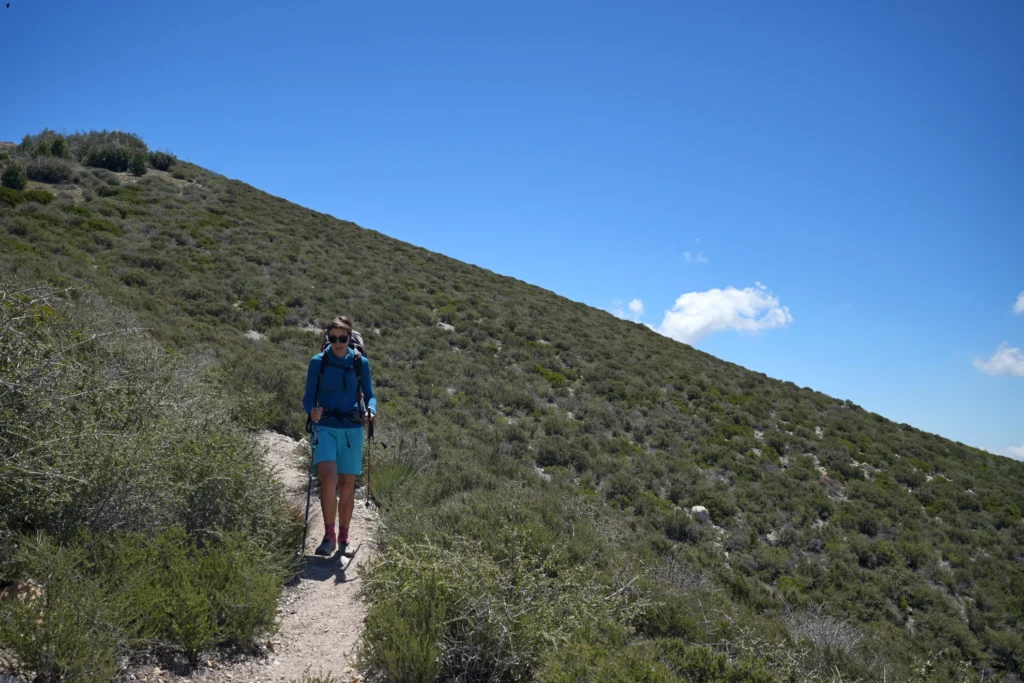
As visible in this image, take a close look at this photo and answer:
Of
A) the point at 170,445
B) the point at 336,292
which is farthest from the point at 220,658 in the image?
the point at 336,292

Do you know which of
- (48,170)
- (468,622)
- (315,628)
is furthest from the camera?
(48,170)

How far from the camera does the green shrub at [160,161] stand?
2809 cm

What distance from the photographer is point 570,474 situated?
10.7 m

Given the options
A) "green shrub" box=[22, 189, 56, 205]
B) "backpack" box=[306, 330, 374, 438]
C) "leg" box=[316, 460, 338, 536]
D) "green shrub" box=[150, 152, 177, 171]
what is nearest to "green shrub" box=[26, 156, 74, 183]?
"green shrub" box=[22, 189, 56, 205]

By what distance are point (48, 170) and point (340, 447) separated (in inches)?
862

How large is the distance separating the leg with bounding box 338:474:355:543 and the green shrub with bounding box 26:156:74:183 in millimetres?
21621

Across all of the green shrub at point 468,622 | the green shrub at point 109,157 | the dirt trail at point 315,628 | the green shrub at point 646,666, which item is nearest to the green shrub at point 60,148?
the green shrub at point 109,157

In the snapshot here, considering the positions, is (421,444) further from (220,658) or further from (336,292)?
(336,292)

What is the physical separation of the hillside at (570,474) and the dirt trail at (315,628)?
0.90 feet

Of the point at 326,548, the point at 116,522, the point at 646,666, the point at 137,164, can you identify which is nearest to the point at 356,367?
the point at 326,548

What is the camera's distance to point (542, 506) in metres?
6.25

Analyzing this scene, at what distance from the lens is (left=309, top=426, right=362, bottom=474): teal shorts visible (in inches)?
197

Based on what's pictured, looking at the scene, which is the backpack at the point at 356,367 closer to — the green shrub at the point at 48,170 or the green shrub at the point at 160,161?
the green shrub at the point at 48,170

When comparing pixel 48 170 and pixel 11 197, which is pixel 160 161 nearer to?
pixel 48 170
